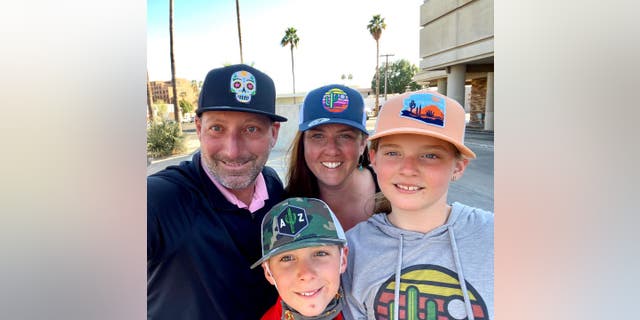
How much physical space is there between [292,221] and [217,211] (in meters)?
0.36

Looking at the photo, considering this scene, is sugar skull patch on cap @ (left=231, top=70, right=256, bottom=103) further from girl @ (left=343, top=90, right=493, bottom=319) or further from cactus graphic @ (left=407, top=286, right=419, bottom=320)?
cactus graphic @ (left=407, top=286, right=419, bottom=320)

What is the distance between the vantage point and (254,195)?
5.39 feet

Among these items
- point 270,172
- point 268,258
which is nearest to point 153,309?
point 268,258

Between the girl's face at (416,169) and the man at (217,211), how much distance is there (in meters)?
0.63

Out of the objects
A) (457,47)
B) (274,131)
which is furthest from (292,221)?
(457,47)

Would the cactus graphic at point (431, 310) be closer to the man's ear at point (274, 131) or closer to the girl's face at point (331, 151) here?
the girl's face at point (331, 151)

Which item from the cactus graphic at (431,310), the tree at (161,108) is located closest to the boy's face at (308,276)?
the cactus graphic at (431,310)

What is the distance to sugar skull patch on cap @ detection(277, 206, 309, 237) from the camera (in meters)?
1.28

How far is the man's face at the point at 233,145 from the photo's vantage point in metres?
1.52

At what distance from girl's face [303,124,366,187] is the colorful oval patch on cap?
9 centimetres
